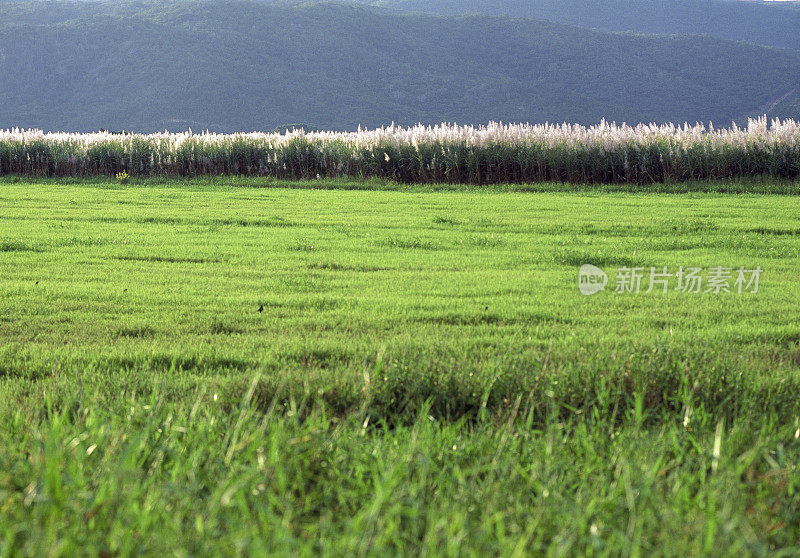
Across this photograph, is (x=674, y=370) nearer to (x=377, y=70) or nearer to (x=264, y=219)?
(x=264, y=219)

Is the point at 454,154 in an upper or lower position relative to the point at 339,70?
lower

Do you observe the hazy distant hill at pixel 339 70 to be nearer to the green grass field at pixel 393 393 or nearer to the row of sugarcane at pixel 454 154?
the row of sugarcane at pixel 454 154

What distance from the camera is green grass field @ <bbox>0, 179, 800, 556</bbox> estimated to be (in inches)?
98.4

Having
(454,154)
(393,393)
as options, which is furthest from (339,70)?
(393,393)

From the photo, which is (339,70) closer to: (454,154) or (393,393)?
(454,154)

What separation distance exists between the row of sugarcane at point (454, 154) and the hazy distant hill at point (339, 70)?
98.6 m

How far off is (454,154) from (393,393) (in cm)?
1551

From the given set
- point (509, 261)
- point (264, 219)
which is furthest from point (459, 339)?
point (264, 219)

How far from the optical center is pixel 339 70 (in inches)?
5738

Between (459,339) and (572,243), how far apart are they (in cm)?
485

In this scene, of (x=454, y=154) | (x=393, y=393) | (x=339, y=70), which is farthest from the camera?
(x=339, y=70)

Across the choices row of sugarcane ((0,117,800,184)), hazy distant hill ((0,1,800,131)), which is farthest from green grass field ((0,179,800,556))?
hazy distant hill ((0,1,800,131))

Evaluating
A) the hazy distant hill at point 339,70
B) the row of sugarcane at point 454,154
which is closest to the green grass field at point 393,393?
Answer: the row of sugarcane at point 454,154

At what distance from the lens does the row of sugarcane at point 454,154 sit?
18000 millimetres
